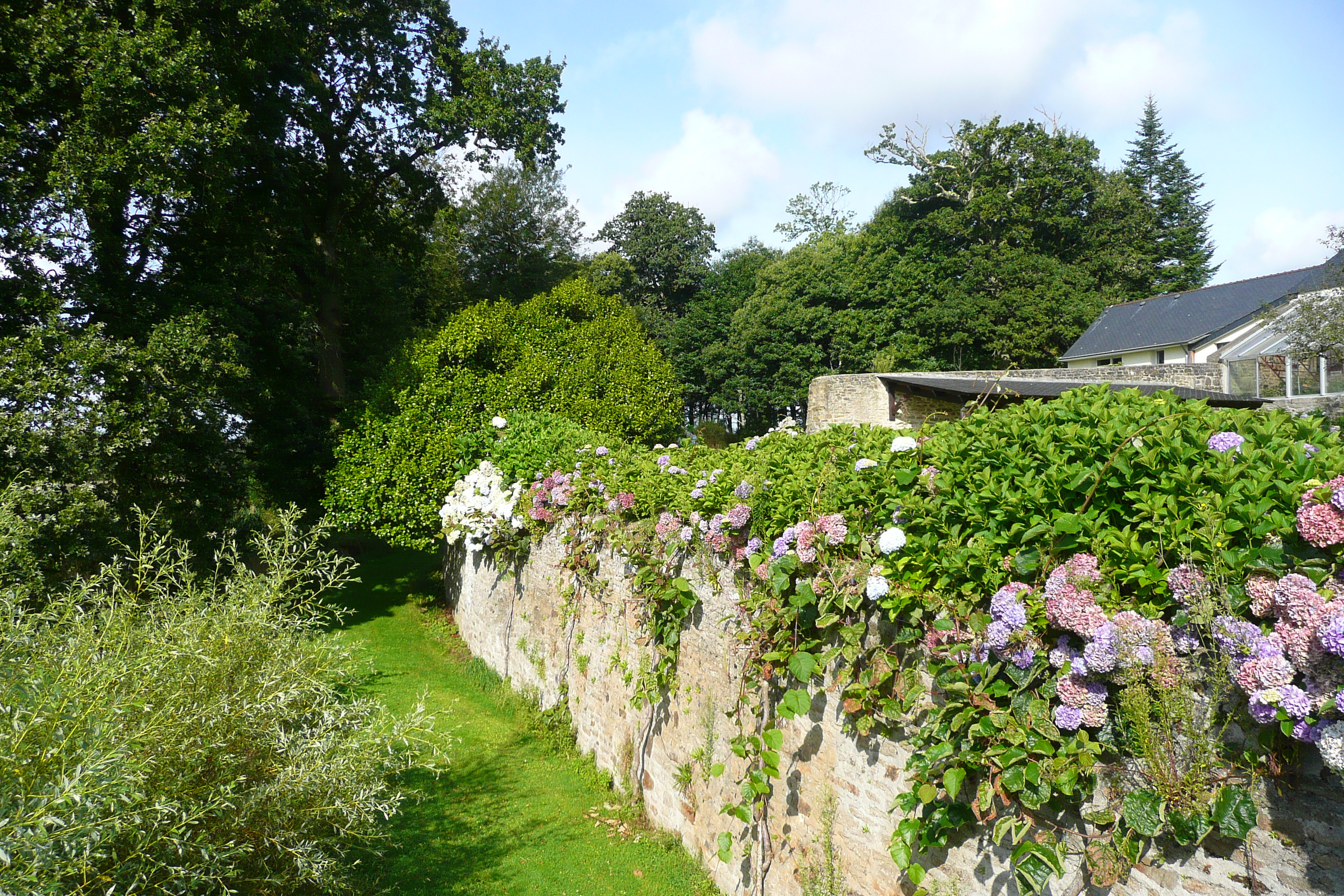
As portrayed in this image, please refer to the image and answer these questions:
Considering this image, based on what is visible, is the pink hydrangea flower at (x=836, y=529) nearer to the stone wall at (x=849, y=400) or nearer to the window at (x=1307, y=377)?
the stone wall at (x=849, y=400)

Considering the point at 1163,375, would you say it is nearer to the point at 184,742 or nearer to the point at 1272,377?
the point at 1272,377

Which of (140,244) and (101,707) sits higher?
(140,244)

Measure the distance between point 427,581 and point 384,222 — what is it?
28.5ft

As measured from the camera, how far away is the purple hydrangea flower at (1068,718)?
8.81 feet

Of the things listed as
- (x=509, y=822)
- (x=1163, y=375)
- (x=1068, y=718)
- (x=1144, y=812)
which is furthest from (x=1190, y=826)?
(x=1163, y=375)

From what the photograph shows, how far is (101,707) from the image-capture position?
2.65 metres

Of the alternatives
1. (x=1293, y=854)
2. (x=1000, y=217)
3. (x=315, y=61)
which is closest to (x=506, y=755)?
(x=1293, y=854)

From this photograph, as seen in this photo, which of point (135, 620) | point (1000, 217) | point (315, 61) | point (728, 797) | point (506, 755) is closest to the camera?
point (135, 620)

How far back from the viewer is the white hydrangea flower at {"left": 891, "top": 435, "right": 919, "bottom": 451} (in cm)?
369

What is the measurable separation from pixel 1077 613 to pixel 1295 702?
2.09 feet

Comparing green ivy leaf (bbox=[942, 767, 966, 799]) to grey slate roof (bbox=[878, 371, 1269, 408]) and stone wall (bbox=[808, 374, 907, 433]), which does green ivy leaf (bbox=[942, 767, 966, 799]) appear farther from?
stone wall (bbox=[808, 374, 907, 433])

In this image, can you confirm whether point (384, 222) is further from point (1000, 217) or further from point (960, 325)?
point (1000, 217)

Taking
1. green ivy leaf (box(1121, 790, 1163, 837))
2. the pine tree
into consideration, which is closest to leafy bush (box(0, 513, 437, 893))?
green ivy leaf (box(1121, 790, 1163, 837))

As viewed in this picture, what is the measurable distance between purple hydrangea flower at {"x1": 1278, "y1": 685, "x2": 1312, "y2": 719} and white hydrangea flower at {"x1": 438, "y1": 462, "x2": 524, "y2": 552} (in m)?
7.52
